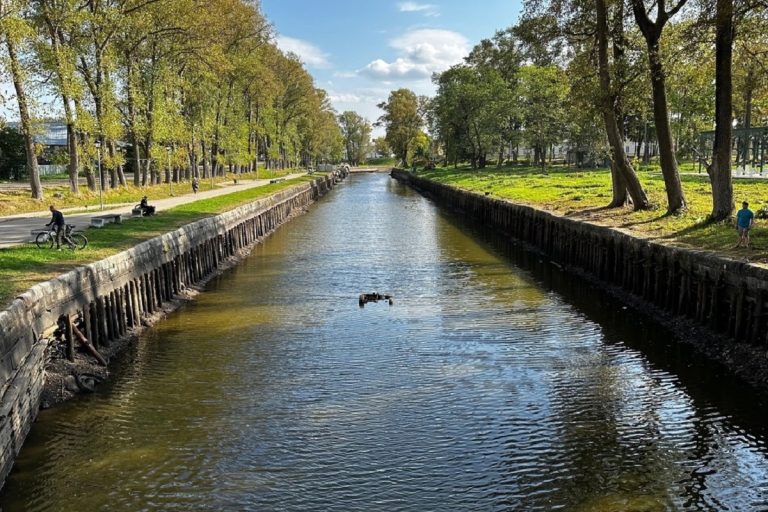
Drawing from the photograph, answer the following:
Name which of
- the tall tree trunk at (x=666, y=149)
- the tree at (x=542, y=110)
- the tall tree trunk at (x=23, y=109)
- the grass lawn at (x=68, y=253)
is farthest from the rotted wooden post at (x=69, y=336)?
the tree at (x=542, y=110)

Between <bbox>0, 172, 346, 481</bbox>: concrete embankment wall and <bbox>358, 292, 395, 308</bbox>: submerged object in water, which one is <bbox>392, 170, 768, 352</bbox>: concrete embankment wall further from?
<bbox>0, 172, 346, 481</bbox>: concrete embankment wall

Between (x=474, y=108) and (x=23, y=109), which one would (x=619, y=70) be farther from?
(x=474, y=108)

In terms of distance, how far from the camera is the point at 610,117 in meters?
34.1

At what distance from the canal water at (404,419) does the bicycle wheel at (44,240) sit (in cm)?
477

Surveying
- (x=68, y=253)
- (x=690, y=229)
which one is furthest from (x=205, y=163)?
(x=690, y=229)

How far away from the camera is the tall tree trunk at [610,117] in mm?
32372

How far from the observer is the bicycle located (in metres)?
22.0

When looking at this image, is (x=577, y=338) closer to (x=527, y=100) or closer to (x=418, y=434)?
(x=418, y=434)

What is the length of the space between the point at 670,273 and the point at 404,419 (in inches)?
460

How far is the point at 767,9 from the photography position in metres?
22.2

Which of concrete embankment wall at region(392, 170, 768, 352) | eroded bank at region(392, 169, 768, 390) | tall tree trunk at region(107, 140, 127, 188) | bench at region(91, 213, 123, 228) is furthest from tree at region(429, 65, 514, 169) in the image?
bench at region(91, 213, 123, 228)

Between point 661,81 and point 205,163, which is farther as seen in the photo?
point 205,163

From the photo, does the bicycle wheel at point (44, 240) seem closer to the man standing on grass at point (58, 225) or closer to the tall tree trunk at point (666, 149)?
the man standing on grass at point (58, 225)

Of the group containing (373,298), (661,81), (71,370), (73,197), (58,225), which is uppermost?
(661,81)
